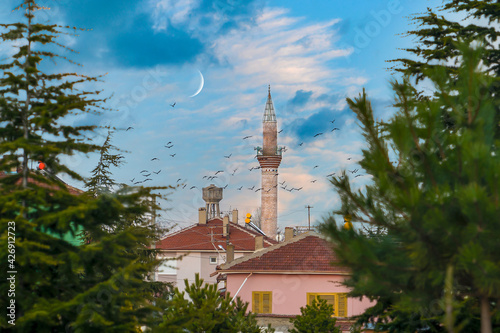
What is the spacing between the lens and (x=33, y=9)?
10312 millimetres

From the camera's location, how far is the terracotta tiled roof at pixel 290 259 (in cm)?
3189

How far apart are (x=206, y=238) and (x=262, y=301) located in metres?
26.8

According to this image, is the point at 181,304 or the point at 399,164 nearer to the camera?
the point at 399,164

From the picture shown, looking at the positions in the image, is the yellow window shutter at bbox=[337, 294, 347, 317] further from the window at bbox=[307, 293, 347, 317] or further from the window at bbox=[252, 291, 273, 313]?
the window at bbox=[252, 291, 273, 313]

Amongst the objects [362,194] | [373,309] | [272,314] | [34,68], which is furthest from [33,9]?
[272,314]

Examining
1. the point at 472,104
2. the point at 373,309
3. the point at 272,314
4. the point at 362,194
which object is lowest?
the point at 272,314

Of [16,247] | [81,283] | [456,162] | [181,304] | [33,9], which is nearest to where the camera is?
[456,162]

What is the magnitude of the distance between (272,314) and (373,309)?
21503mm

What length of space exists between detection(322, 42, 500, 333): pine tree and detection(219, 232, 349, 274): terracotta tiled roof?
23.9m

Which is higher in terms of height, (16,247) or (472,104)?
(472,104)

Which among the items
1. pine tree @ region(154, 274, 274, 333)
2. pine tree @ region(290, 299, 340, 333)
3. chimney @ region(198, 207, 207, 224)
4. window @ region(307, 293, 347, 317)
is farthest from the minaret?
pine tree @ region(154, 274, 274, 333)

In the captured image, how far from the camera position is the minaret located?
261ft

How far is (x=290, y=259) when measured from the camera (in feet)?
107

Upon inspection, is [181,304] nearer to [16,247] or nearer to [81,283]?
[81,283]
